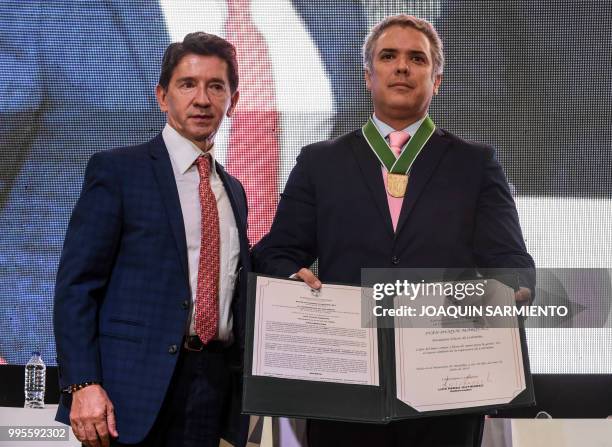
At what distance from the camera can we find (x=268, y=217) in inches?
133

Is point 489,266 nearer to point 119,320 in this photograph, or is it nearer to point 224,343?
point 224,343

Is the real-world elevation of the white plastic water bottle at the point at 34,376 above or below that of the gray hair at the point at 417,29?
below

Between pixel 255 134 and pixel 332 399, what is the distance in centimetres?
164

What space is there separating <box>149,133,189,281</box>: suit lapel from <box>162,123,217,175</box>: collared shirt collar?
0.03 meters

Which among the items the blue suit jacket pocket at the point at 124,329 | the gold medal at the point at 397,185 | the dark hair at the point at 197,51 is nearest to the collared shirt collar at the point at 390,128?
the gold medal at the point at 397,185

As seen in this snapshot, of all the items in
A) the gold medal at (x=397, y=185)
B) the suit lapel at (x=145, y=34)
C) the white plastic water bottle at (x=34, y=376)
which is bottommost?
the white plastic water bottle at (x=34, y=376)

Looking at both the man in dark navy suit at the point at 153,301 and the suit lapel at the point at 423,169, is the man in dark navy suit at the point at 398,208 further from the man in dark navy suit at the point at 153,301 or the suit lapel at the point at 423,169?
the man in dark navy suit at the point at 153,301

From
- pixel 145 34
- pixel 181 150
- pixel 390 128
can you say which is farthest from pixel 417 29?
pixel 145 34

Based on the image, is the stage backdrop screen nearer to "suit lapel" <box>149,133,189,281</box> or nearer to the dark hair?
the dark hair

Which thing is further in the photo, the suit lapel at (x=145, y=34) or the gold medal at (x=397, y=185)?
the suit lapel at (x=145, y=34)

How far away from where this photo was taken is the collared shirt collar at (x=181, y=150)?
7.66 feet

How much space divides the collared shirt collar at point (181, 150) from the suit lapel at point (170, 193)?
0.09ft

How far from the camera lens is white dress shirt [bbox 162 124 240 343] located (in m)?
2.22

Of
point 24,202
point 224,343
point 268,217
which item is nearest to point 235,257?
point 224,343
